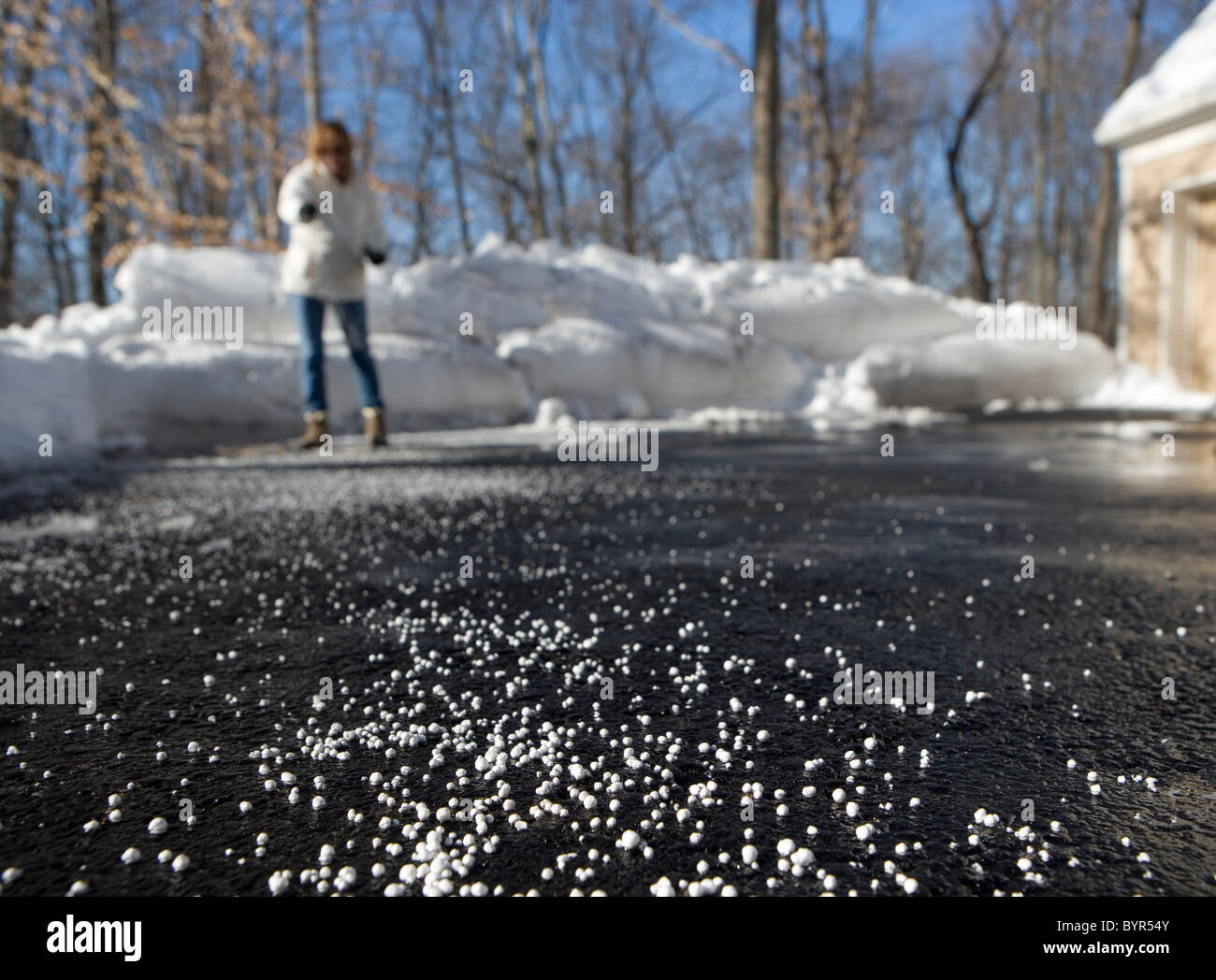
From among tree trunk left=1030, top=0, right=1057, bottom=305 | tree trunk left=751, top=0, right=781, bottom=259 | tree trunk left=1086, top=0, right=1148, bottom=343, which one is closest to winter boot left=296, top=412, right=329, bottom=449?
tree trunk left=751, top=0, right=781, bottom=259

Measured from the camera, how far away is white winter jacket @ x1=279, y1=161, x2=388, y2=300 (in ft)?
18.6

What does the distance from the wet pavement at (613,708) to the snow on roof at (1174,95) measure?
819cm

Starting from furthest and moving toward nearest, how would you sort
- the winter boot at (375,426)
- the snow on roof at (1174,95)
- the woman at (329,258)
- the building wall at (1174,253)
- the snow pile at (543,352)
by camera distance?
the building wall at (1174,253), the snow on roof at (1174,95), the snow pile at (543,352), the winter boot at (375,426), the woman at (329,258)

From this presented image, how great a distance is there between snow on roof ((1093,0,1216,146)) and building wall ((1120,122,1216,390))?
206 mm

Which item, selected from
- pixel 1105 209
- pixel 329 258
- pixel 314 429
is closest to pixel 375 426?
pixel 314 429

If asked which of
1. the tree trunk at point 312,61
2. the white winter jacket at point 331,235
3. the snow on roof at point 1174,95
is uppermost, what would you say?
the tree trunk at point 312,61

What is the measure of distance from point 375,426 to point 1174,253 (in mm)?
8856

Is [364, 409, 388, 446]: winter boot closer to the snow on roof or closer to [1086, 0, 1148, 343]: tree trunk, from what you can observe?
the snow on roof

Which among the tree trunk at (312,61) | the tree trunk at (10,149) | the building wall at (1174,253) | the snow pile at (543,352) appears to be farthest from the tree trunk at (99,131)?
the building wall at (1174,253)

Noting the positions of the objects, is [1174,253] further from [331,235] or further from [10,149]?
[10,149]

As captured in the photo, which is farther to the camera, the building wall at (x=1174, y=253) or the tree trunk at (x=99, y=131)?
the tree trunk at (x=99, y=131)

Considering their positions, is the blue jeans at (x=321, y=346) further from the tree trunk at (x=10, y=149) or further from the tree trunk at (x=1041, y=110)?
the tree trunk at (x=1041, y=110)

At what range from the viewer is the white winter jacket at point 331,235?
567cm

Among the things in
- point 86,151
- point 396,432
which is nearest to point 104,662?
point 396,432
